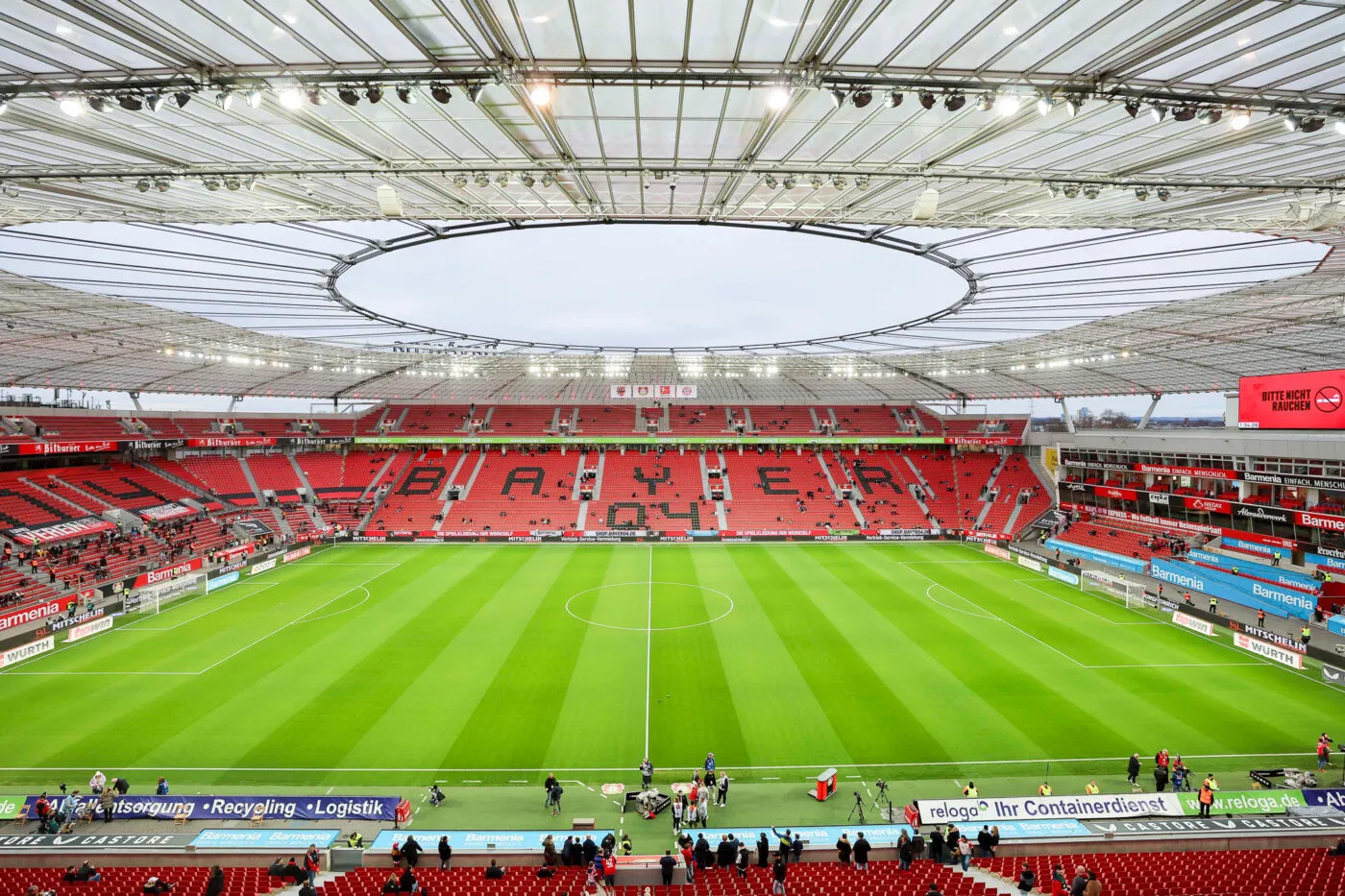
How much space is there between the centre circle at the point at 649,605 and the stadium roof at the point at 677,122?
57.1ft

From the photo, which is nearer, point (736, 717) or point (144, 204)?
point (144, 204)

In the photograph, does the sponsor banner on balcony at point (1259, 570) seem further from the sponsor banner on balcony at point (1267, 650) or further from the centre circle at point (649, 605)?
the centre circle at point (649, 605)

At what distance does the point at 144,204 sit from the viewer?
13609mm

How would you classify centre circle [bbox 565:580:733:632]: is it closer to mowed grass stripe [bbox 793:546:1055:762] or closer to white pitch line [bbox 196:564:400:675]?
mowed grass stripe [bbox 793:546:1055:762]

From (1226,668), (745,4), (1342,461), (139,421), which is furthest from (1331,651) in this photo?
(139,421)

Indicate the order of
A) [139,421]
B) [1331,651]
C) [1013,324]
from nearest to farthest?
[1331,651], [1013,324], [139,421]

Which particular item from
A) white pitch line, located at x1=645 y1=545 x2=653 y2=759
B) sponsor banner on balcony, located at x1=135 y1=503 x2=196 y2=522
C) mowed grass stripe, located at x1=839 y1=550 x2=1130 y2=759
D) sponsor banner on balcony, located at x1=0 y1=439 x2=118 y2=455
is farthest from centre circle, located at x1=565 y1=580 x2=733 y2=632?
sponsor banner on balcony, located at x1=0 y1=439 x2=118 y2=455

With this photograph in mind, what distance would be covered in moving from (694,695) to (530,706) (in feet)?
17.4

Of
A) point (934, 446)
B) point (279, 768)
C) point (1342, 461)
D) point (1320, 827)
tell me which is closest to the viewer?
point (1320, 827)

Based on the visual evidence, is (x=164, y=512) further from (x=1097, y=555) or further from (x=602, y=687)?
(x=1097, y=555)

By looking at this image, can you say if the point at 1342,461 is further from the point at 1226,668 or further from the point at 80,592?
the point at 80,592

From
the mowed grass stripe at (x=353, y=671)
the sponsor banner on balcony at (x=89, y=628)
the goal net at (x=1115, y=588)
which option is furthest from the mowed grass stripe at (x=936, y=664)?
the sponsor banner on balcony at (x=89, y=628)

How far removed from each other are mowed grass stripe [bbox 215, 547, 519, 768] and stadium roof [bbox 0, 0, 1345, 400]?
1411 centimetres

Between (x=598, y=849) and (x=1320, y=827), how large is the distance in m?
15.7
